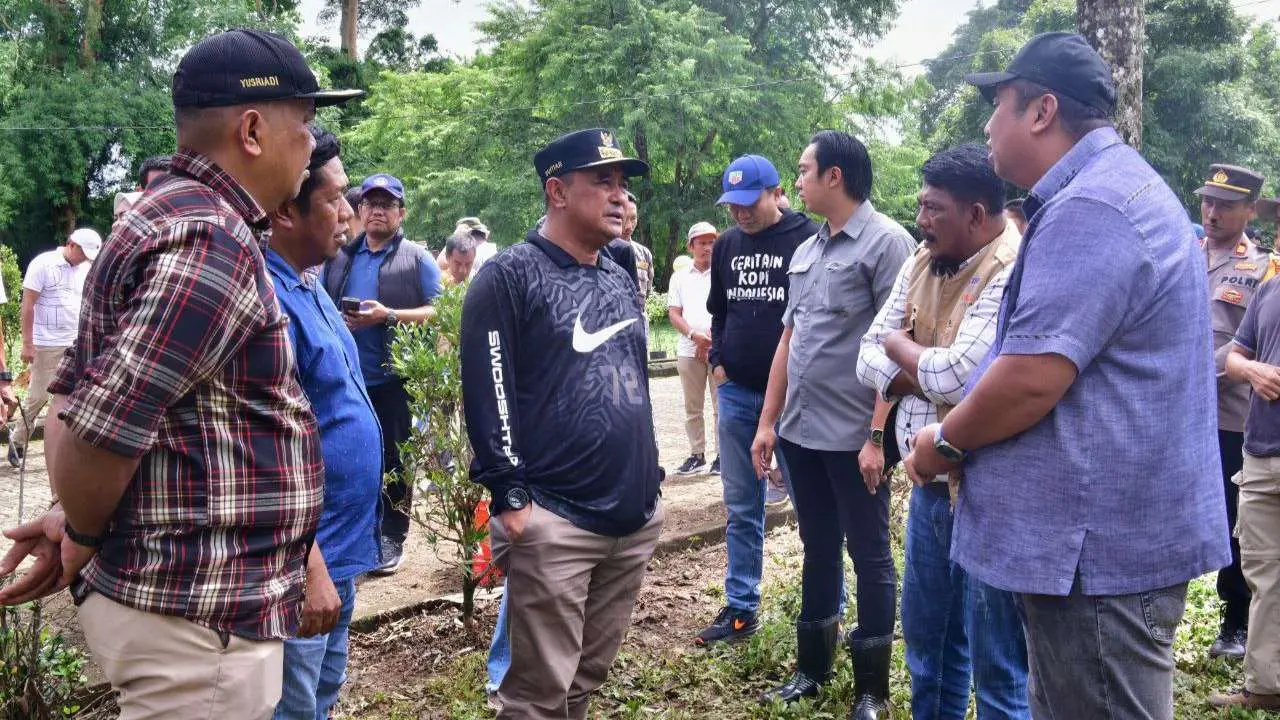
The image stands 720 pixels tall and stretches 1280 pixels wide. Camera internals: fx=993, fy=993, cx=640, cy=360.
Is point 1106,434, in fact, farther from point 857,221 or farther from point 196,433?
point 857,221

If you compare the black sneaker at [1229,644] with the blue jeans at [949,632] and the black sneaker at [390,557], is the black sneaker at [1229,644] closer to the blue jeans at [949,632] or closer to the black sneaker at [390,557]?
the blue jeans at [949,632]

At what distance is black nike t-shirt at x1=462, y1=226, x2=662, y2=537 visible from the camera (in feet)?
10.1

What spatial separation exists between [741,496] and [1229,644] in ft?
7.96

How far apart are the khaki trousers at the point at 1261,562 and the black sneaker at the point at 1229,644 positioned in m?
0.53

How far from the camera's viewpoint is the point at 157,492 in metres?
1.81

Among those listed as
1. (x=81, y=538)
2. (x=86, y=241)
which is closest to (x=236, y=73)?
(x=81, y=538)

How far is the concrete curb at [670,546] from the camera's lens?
15.6 ft

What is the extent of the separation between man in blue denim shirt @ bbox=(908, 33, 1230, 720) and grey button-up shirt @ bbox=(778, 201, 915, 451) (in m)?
1.59

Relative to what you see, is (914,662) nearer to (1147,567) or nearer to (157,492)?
(1147,567)

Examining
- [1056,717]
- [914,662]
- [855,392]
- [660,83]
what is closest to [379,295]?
[855,392]

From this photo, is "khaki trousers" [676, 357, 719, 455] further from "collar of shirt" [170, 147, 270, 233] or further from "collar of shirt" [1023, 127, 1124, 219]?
"collar of shirt" [170, 147, 270, 233]

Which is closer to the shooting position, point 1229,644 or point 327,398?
point 327,398

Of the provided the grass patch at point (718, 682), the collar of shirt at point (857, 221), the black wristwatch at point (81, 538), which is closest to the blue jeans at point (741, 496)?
the grass patch at point (718, 682)

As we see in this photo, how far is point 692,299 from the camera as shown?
Answer: 898 centimetres
